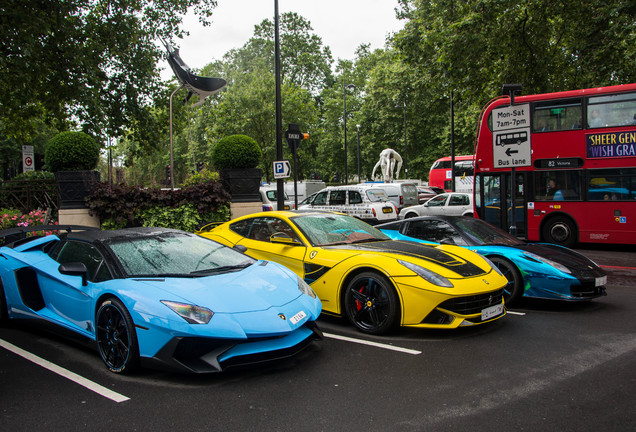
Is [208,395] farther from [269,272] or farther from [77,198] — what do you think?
[77,198]

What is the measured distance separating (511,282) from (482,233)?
0.97 metres

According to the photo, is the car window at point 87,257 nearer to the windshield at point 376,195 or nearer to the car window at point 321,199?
the windshield at point 376,195

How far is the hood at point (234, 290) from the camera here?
12.8ft

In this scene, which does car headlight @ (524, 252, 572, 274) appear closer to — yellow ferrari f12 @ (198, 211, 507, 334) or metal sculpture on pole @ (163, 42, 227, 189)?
yellow ferrari f12 @ (198, 211, 507, 334)

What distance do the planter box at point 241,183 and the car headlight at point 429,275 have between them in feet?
27.6

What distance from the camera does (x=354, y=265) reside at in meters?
5.33

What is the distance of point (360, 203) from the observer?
17141mm

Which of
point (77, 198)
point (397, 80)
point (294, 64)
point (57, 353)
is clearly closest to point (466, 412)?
point (57, 353)

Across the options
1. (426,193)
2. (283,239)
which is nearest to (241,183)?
(283,239)

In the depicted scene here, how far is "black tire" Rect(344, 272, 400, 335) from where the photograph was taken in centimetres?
500

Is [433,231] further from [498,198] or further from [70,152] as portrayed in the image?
[70,152]

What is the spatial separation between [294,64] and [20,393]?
49392 mm

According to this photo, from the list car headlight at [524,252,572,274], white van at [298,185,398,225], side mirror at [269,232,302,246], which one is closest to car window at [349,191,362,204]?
white van at [298,185,398,225]

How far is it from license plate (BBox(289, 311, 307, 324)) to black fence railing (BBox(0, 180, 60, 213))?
10887 mm
